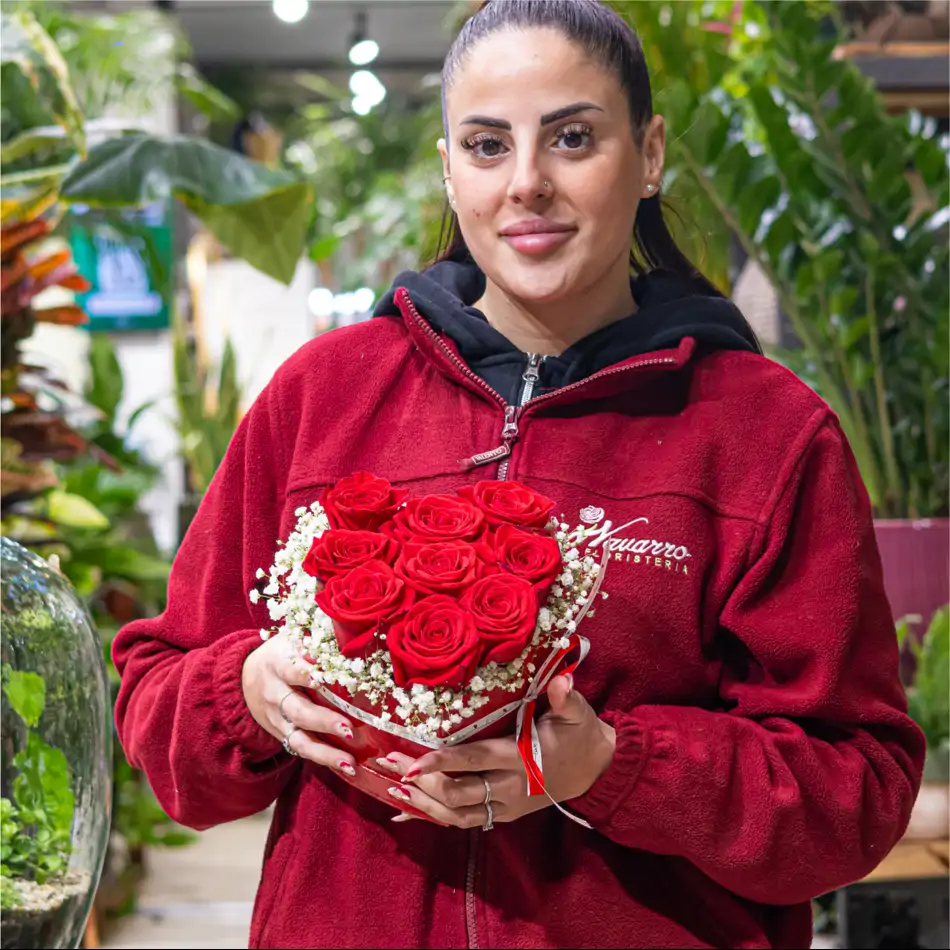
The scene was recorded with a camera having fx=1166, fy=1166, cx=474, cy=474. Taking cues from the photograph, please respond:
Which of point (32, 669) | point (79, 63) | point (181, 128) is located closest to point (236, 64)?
point (181, 128)

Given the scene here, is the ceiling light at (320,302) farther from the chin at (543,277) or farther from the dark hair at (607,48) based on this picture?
the chin at (543,277)

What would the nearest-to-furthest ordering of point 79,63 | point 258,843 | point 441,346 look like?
1. point 441,346
2. point 79,63
3. point 258,843

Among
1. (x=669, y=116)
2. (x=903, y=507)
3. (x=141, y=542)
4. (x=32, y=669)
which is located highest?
(x=669, y=116)

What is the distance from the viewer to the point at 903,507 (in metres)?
2.56

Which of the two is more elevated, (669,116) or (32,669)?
(669,116)

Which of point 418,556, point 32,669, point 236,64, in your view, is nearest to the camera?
point 418,556

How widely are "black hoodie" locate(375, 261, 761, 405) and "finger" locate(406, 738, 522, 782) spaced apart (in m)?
0.43

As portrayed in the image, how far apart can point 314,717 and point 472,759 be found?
0.48 feet

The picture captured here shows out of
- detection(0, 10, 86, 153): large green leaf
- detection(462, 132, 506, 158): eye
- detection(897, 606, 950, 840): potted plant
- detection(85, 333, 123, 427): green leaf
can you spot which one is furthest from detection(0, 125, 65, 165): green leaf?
detection(85, 333, 123, 427): green leaf

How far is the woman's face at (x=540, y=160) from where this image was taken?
1.16 m

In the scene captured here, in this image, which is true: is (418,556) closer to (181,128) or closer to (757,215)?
(757,215)

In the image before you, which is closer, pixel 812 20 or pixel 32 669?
pixel 32 669

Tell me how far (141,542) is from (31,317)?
1850mm

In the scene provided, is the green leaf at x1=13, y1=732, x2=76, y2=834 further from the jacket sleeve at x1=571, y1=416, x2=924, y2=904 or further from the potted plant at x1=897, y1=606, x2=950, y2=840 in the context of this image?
the potted plant at x1=897, y1=606, x2=950, y2=840
